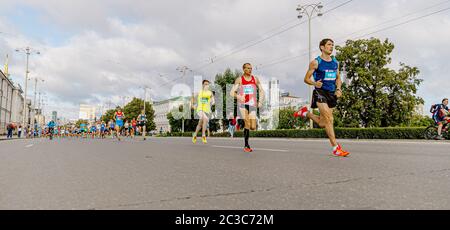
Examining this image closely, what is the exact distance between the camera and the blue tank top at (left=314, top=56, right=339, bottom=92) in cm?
660

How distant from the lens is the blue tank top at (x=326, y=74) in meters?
6.60

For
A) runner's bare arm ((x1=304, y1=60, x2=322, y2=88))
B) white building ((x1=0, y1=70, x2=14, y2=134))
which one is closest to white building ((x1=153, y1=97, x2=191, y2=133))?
white building ((x1=0, y1=70, x2=14, y2=134))

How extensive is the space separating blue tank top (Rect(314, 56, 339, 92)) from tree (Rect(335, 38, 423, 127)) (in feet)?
105

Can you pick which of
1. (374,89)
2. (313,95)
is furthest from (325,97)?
(374,89)

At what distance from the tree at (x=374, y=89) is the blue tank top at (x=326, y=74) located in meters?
32.0

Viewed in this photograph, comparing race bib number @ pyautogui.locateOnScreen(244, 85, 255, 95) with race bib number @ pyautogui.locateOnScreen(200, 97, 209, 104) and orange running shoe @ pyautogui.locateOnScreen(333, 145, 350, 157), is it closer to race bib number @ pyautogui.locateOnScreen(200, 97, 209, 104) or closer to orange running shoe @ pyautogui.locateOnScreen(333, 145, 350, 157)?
orange running shoe @ pyautogui.locateOnScreen(333, 145, 350, 157)

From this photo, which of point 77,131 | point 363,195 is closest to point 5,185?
point 363,195

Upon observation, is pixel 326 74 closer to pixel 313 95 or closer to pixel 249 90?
pixel 313 95

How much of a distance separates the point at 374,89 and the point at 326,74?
114ft

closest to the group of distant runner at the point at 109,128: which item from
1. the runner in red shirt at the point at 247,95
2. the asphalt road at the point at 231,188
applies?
the runner in red shirt at the point at 247,95

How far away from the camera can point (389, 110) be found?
3784cm

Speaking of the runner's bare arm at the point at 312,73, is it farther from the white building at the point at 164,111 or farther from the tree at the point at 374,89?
the white building at the point at 164,111

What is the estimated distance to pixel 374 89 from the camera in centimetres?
3816
